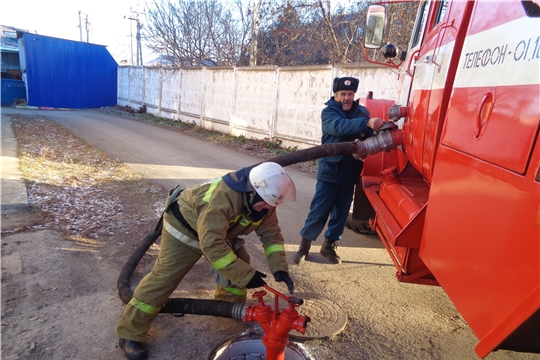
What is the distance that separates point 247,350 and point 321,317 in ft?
2.13

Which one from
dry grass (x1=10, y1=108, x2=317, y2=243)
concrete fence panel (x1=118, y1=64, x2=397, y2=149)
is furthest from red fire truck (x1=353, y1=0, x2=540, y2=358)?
concrete fence panel (x1=118, y1=64, x2=397, y2=149)

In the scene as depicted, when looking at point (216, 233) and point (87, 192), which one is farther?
point (87, 192)

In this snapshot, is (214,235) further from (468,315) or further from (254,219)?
(468,315)

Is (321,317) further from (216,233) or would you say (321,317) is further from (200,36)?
(200,36)

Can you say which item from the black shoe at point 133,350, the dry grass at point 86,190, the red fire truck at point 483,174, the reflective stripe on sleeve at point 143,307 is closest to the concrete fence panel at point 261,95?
the dry grass at point 86,190

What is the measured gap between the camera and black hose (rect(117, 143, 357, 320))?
2543 millimetres

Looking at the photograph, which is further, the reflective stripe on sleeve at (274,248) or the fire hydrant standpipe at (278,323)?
the reflective stripe on sleeve at (274,248)

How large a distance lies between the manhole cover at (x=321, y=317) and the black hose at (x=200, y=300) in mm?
561

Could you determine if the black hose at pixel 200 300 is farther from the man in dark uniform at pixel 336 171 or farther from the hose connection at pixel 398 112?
the hose connection at pixel 398 112

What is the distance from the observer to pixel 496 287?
4.55 ft

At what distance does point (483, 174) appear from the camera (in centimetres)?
156

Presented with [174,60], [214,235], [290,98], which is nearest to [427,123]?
[214,235]

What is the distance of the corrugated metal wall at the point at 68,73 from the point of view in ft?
71.5

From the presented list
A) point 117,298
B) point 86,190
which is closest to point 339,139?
point 117,298
